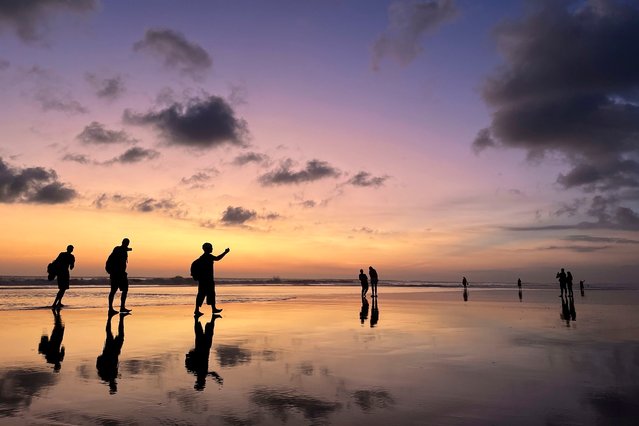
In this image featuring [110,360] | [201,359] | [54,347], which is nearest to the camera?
[110,360]

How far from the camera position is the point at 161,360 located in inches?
293

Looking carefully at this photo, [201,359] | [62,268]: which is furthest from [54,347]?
[62,268]

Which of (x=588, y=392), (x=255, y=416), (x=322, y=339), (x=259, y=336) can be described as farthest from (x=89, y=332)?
(x=588, y=392)

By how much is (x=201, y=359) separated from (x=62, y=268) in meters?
12.7

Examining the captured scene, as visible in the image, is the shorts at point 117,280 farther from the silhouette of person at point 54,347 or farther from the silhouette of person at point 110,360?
the silhouette of person at point 110,360

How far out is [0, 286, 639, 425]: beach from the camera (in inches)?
180

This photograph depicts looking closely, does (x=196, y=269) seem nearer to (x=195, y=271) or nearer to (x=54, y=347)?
(x=195, y=271)

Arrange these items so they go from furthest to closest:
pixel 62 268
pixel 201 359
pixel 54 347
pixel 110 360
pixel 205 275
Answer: pixel 62 268
pixel 205 275
pixel 54 347
pixel 201 359
pixel 110 360

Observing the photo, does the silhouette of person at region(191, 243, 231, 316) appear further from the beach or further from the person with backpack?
the person with backpack

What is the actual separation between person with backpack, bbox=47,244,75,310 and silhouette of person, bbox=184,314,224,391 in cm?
839

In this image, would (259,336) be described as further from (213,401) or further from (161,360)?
(213,401)

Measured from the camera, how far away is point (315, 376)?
6.36 metres

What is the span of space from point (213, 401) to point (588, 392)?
14.0 feet

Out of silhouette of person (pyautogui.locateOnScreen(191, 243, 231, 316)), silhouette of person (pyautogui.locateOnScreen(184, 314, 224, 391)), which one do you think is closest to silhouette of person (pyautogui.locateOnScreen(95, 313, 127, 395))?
silhouette of person (pyautogui.locateOnScreen(184, 314, 224, 391))
